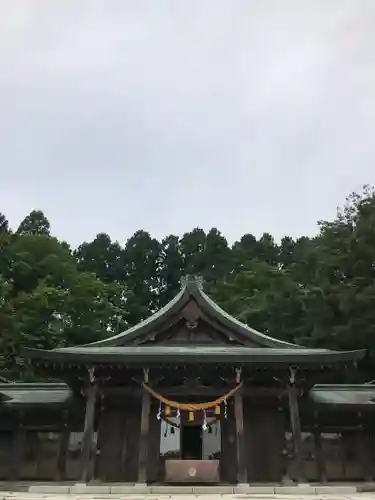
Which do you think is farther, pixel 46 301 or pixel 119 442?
pixel 46 301

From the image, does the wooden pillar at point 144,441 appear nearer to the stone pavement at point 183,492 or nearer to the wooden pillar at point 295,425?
the stone pavement at point 183,492

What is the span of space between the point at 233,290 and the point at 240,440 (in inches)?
1599

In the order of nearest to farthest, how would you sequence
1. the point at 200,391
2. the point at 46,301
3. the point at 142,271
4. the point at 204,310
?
the point at 200,391, the point at 204,310, the point at 46,301, the point at 142,271

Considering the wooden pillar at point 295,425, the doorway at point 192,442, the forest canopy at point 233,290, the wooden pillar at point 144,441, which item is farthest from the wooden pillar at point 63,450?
the forest canopy at point 233,290

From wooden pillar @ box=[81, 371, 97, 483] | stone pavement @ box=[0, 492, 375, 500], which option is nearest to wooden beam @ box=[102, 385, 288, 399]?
wooden pillar @ box=[81, 371, 97, 483]

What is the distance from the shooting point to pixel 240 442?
623 inches

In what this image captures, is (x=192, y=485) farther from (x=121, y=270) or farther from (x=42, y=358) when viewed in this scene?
(x=121, y=270)

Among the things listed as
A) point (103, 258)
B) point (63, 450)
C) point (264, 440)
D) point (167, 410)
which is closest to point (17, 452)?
point (63, 450)

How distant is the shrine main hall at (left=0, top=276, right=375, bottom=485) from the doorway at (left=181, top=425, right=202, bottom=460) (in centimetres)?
4

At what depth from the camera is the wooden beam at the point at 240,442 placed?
1542 centimetres

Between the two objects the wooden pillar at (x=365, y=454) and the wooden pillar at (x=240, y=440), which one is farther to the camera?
the wooden pillar at (x=365, y=454)

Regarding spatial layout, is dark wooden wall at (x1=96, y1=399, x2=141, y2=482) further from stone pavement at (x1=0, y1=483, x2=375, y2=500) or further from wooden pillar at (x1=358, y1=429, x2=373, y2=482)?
wooden pillar at (x1=358, y1=429, x2=373, y2=482)

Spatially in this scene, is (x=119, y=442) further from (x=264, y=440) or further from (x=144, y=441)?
(x=264, y=440)

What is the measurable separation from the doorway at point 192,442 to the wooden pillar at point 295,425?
3.57 m
